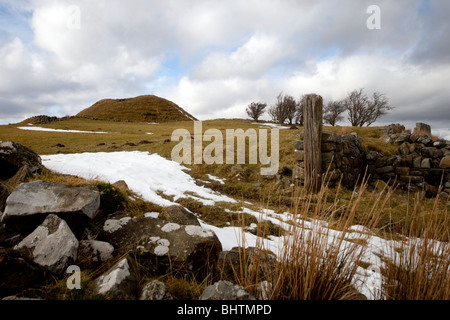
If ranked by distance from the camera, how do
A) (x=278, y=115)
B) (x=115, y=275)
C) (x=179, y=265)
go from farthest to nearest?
(x=278, y=115) < (x=179, y=265) < (x=115, y=275)

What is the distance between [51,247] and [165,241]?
3.69 ft

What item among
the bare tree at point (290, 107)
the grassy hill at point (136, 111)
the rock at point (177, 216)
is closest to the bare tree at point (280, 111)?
the bare tree at point (290, 107)

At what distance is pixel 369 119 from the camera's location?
3466 centimetres

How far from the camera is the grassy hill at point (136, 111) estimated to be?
5894cm

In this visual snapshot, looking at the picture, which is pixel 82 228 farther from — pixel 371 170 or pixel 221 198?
pixel 371 170

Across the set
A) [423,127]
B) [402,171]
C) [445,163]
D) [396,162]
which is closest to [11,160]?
[396,162]

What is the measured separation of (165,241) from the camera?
108 inches

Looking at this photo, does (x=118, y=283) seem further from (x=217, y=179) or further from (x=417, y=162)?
(x=417, y=162)

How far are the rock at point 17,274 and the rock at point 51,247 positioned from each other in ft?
0.25

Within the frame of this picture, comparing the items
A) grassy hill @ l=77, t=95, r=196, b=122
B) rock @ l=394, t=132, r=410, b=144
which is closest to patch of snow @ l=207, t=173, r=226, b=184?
rock @ l=394, t=132, r=410, b=144

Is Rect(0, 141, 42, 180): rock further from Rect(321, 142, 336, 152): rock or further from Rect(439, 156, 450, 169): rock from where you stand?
Rect(439, 156, 450, 169): rock

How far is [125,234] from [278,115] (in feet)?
182
